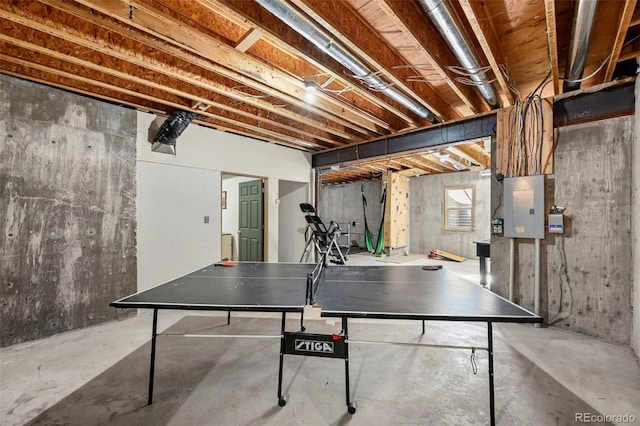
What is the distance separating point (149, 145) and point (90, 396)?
284cm

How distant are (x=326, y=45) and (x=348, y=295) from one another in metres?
1.87

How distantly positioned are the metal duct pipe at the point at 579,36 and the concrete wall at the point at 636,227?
59 centimetres

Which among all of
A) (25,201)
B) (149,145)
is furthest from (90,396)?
(149,145)

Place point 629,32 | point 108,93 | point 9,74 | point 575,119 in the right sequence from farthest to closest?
1. point 108,93
2. point 575,119
3. point 9,74
4. point 629,32

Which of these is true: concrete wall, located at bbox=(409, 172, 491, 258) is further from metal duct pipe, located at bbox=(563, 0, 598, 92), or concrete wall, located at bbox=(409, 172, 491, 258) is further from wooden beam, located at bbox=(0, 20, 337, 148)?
wooden beam, located at bbox=(0, 20, 337, 148)

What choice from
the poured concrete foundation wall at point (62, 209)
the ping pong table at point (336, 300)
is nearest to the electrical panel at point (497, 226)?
the ping pong table at point (336, 300)

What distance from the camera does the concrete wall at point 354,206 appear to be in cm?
959

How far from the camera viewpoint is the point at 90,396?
1.95 metres

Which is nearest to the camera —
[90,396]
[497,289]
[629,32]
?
[90,396]

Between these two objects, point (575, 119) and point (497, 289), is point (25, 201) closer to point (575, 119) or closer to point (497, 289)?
point (497, 289)

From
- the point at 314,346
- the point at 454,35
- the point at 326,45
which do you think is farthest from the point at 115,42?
the point at 314,346

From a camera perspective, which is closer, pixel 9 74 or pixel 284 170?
pixel 9 74

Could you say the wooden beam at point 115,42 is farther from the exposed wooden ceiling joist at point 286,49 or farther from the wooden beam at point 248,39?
the wooden beam at point 248,39

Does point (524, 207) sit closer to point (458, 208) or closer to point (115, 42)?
point (115, 42)
